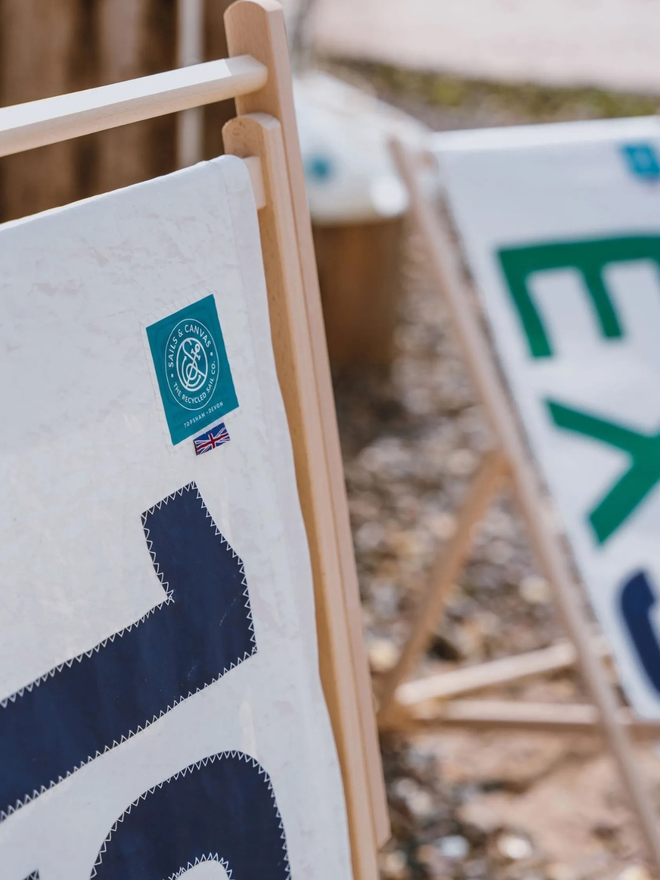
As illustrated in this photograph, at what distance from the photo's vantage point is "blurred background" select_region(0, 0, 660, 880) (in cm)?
173

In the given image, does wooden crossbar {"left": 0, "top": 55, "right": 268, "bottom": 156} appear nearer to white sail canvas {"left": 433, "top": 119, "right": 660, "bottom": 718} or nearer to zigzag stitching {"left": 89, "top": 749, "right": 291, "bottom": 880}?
zigzag stitching {"left": 89, "top": 749, "right": 291, "bottom": 880}

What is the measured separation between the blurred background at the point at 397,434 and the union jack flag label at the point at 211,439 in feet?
3.25

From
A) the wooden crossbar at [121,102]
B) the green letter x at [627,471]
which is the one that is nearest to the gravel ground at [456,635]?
the green letter x at [627,471]

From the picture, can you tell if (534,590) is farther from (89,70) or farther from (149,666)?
(149,666)

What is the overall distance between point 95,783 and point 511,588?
1655mm

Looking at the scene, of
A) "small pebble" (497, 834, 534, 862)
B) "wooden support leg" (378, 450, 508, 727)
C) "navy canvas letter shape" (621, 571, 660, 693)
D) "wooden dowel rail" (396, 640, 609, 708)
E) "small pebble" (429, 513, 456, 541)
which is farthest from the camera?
"small pebble" (429, 513, 456, 541)

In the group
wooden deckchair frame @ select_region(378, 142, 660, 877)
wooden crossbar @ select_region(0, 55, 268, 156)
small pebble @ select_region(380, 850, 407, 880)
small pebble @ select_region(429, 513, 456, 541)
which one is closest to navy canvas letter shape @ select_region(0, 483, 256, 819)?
wooden crossbar @ select_region(0, 55, 268, 156)

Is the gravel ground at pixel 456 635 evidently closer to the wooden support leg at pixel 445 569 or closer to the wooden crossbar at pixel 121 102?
the wooden support leg at pixel 445 569

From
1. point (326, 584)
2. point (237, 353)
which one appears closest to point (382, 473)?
point (326, 584)

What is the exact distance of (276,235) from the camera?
0.94m

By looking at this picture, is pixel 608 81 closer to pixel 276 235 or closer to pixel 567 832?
pixel 567 832

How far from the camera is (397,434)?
2836mm

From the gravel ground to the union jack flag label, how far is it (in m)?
1.06

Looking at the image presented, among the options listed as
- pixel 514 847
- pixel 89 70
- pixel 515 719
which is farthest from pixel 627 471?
pixel 89 70
